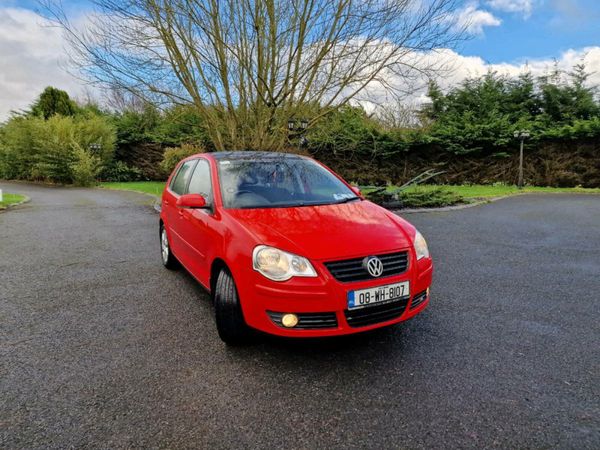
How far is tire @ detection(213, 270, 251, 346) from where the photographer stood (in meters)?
2.85

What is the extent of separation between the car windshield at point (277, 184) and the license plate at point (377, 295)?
44.7 inches

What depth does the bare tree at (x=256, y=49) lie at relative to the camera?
987 cm

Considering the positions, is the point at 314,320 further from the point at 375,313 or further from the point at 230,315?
the point at 230,315

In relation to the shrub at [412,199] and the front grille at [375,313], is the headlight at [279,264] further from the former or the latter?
the shrub at [412,199]

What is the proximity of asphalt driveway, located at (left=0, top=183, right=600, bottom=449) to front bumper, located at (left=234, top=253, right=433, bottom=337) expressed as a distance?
30 centimetres

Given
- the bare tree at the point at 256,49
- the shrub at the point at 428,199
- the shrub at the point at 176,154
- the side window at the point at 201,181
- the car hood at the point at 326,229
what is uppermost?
the bare tree at the point at 256,49

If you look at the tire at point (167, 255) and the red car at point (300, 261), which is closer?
the red car at point (300, 261)

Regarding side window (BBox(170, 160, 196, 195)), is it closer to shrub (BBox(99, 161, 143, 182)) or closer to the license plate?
the license plate

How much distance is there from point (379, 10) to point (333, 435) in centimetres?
1043

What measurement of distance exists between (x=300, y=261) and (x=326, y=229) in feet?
1.36

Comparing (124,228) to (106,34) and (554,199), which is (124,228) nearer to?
(106,34)

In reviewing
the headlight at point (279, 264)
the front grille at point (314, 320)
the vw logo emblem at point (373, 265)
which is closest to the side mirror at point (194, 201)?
the headlight at point (279, 264)

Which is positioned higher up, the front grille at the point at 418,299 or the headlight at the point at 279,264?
the headlight at the point at 279,264

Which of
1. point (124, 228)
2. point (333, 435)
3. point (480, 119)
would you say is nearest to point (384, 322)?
point (333, 435)
